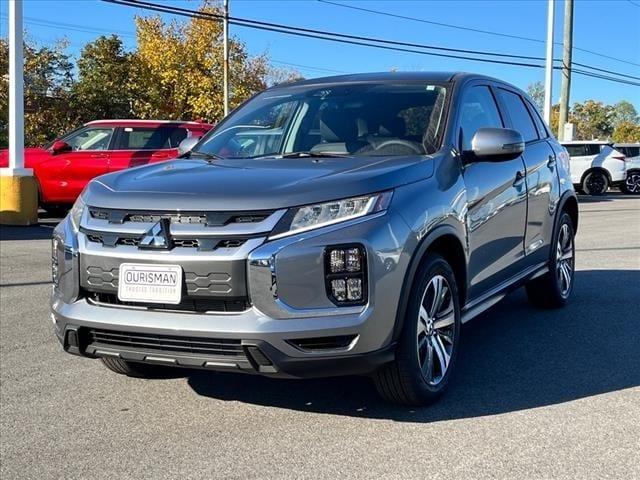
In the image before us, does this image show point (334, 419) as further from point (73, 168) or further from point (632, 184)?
point (632, 184)

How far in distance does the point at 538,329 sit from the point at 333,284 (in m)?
2.93

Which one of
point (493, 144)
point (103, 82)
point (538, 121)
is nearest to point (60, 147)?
point (538, 121)

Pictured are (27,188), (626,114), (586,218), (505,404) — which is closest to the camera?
(505,404)

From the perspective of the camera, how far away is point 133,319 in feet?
11.0

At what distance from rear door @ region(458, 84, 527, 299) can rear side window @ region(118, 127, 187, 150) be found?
33.0 ft

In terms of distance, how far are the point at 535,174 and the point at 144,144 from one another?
10242mm

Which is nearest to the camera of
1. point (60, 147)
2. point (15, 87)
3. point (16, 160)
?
point (15, 87)

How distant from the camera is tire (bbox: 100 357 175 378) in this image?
446 cm

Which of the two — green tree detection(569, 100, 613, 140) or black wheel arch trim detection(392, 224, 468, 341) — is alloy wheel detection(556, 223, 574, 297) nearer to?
black wheel arch trim detection(392, 224, 468, 341)

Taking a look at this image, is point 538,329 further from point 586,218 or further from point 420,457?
point 586,218

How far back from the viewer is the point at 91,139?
14.1m

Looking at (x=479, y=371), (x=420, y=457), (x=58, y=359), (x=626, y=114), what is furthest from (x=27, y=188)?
(x=626, y=114)

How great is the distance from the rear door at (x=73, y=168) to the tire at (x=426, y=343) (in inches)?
435

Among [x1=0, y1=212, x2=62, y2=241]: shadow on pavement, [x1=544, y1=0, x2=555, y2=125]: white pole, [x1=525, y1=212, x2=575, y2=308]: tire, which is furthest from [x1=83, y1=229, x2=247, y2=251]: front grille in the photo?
[x1=544, y1=0, x2=555, y2=125]: white pole
